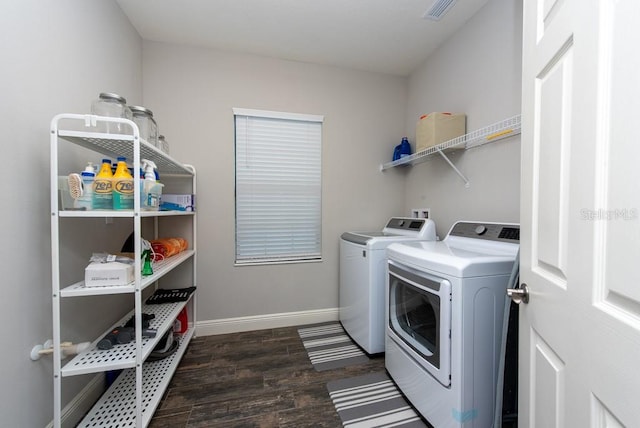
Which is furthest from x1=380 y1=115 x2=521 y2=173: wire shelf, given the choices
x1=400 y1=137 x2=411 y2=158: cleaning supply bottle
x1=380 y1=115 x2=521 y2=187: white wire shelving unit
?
x1=400 y1=137 x2=411 y2=158: cleaning supply bottle

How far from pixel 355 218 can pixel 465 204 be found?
1032 mm

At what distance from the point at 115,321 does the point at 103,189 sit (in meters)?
1.06

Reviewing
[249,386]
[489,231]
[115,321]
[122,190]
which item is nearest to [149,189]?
[122,190]

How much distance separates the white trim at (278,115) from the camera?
7.54 ft

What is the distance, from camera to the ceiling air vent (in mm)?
1696

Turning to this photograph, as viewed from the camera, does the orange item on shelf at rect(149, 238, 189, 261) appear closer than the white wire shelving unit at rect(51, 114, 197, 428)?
No

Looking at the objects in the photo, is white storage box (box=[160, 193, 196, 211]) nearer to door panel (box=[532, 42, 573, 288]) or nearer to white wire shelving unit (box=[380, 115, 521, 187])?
white wire shelving unit (box=[380, 115, 521, 187])

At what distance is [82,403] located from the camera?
138 centimetres

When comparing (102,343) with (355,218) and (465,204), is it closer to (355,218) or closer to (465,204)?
(355,218)

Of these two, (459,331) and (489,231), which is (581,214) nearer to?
(459,331)

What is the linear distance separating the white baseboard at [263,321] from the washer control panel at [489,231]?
1.46 m

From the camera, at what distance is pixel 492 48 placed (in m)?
1.69

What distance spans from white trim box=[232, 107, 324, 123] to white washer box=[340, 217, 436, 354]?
1202 mm

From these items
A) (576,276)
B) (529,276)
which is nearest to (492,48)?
(529,276)
